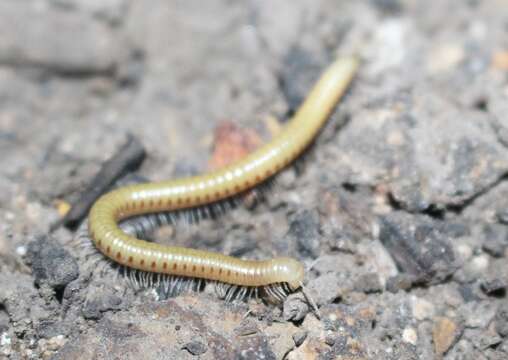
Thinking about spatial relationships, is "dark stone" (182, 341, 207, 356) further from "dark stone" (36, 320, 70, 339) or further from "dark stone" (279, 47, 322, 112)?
"dark stone" (279, 47, 322, 112)

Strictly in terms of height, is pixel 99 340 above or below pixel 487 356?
below

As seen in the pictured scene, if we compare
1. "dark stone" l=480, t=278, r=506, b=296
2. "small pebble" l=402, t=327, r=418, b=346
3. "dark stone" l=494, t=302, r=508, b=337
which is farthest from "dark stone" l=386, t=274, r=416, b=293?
"dark stone" l=494, t=302, r=508, b=337

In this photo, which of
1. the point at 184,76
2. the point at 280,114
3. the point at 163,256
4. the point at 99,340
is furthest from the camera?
the point at 184,76

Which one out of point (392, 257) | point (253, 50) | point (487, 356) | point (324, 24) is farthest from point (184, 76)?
point (487, 356)

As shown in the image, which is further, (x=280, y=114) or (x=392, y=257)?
(x=280, y=114)

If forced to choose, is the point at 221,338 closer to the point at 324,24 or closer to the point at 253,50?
the point at 253,50

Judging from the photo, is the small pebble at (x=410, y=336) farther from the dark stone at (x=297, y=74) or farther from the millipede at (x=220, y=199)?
the dark stone at (x=297, y=74)
